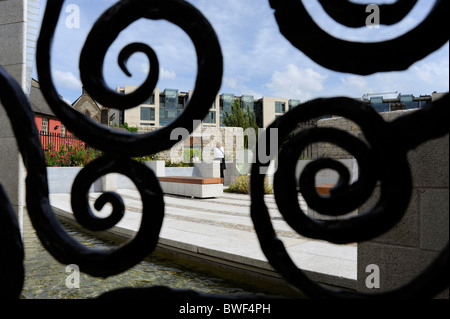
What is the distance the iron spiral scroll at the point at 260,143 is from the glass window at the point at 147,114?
62020mm

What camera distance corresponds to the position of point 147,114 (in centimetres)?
6091

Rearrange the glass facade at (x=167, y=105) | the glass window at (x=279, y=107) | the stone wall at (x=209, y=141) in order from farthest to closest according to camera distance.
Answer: the glass window at (x=279, y=107) → the glass facade at (x=167, y=105) → the stone wall at (x=209, y=141)

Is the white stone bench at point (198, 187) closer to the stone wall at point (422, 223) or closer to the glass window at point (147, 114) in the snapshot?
the stone wall at point (422, 223)

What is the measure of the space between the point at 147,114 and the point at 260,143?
2456 inches

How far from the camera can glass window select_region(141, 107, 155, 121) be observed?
6063cm

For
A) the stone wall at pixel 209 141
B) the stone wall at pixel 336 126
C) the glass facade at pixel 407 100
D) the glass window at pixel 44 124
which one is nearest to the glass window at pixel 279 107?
the glass facade at pixel 407 100

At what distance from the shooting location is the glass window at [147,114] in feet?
199

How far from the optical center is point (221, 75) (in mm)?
710

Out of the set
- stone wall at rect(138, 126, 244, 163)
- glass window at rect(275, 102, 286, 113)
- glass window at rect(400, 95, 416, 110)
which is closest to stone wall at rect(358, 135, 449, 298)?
stone wall at rect(138, 126, 244, 163)

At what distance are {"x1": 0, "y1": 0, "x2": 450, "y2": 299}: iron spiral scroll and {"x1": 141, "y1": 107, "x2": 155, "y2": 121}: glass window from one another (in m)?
62.0

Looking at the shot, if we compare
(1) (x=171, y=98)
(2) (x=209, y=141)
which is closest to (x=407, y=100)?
(1) (x=171, y=98)

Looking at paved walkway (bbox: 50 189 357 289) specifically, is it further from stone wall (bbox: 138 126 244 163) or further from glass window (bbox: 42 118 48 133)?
glass window (bbox: 42 118 48 133)
